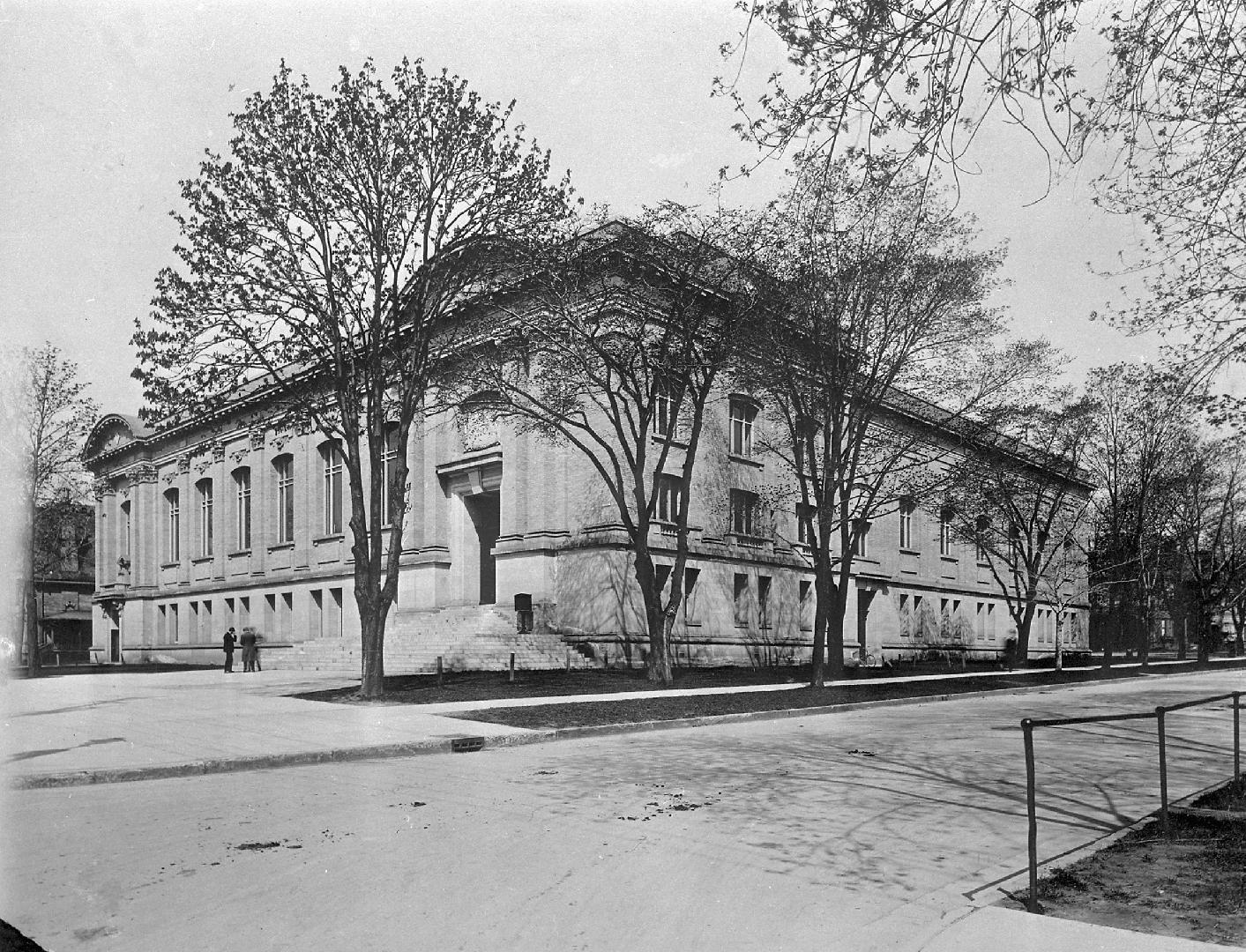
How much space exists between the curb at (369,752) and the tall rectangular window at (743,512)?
18.9 metres

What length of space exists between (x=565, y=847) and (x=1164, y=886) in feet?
12.8

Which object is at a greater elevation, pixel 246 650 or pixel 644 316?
pixel 644 316

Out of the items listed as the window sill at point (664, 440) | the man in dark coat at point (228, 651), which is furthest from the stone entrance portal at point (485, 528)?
the man in dark coat at point (228, 651)

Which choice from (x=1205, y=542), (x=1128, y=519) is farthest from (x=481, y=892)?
(x=1205, y=542)

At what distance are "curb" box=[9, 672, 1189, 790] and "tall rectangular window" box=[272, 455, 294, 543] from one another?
3445cm

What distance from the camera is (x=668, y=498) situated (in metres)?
37.1

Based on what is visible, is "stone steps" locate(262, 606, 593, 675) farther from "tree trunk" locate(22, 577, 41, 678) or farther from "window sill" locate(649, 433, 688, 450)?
"tree trunk" locate(22, 577, 41, 678)

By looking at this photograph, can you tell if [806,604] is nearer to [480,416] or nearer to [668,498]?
[668,498]

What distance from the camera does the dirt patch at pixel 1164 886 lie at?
5.61m

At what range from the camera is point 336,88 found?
65.0 ft

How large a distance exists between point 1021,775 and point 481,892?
750cm

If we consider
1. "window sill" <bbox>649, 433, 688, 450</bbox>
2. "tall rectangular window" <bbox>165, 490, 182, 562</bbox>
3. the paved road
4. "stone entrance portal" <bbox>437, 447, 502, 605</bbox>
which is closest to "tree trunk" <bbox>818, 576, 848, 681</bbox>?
"window sill" <bbox>649, 433, 688, 450</bbox>

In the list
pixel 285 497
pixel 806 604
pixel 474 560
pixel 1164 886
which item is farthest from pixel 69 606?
pixel 1164 886

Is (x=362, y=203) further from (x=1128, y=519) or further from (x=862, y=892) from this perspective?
(x=1128, y=519)
